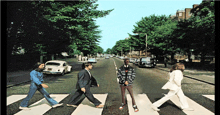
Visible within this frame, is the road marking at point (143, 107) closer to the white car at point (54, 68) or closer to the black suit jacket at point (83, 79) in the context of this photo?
the black suit jacket at point (83, 79)

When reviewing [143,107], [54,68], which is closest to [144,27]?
[54,68]

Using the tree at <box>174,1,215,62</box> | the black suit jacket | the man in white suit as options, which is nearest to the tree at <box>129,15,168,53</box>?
the tree at <box>174,1,215,62</box>

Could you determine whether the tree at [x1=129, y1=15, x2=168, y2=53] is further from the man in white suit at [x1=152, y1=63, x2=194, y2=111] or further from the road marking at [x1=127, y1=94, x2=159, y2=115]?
the man in white suit at [x1=152, y1=63, x2=194, y2=111]

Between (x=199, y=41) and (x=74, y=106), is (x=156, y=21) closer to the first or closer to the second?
→ (x=199, y=41)

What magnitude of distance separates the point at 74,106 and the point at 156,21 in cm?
5258

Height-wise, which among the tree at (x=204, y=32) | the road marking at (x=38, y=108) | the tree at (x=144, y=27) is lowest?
the road marking at (x=38, y=108)

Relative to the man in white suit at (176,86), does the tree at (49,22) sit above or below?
above

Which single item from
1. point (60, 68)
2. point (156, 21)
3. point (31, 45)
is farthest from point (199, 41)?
point (156, 21)

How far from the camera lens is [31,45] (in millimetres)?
19688

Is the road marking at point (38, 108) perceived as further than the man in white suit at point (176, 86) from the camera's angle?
No

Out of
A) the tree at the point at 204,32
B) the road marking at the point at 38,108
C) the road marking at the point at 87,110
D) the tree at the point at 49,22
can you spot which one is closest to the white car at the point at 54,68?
the tree at the point at 49,22

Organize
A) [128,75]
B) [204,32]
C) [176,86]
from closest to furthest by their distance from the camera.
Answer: [128,75] < [176,86] < [204,32]

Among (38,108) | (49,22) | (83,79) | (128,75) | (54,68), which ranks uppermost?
(49,22)

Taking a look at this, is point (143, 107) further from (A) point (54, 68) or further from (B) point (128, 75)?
(A) point (54, 68)
